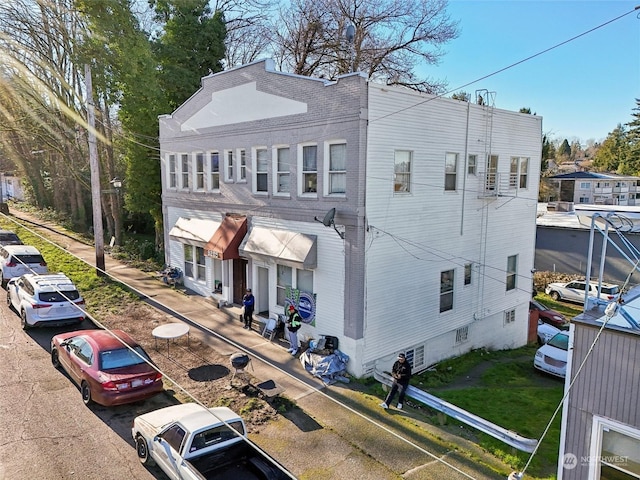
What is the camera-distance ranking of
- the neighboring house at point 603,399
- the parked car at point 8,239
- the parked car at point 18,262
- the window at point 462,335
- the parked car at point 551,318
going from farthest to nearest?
the parked car at point 8,239 < the parked car at point 551,318 < the parked car at point 18,262 < the window at point 462,335 < the neighboring house at point 603,399

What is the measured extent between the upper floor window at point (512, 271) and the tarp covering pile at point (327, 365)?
9841 millimetres

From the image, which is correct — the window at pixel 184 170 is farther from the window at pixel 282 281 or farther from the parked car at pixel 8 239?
the parked car at pixel 8 239

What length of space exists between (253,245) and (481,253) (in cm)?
899

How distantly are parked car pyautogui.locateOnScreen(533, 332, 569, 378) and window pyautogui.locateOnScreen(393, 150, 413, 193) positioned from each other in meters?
8.67

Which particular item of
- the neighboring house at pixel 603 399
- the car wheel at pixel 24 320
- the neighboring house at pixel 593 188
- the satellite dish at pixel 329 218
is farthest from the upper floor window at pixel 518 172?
the neighboring house at pixel 593 188

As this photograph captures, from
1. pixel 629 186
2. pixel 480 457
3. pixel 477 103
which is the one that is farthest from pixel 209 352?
pixel 629 186

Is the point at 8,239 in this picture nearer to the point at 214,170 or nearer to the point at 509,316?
the point at 214,170

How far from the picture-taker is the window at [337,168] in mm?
14594

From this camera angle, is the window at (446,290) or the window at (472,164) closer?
the window at (446,290)

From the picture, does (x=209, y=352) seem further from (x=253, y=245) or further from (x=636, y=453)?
(x=636, y=453)

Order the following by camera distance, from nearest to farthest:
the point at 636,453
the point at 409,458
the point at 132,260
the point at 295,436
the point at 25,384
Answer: the point at 636,453 → the point at 409,458 → the point at 295,436 → the point at 25,384 → the point at 132,260

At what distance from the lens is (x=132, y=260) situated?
27859 mm

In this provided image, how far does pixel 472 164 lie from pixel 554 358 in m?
7.94

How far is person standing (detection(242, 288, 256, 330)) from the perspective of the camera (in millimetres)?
17375
